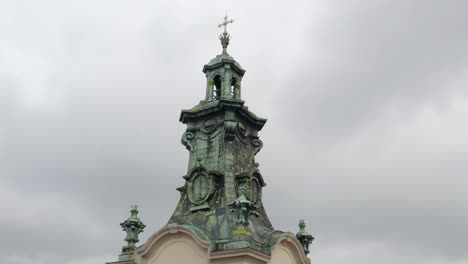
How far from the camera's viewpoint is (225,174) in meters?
34.1

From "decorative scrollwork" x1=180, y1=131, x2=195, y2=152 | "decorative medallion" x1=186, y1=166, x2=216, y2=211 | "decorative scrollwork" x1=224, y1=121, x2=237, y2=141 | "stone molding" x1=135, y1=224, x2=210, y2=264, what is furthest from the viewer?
"decorative scrollwork" x1=180, y1=131, x2=195, y2=152

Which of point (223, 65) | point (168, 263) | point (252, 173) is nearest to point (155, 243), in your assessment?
point (168, 263)

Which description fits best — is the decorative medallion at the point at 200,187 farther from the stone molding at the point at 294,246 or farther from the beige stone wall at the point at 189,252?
the stone molding at the point at 294,246

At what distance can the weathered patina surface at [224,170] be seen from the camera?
104 feet

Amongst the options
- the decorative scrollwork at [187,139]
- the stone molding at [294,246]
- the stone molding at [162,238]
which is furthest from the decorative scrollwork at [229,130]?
the stone molding at [294,246]

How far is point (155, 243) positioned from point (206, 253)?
8.71 ft

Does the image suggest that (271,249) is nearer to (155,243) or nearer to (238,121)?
(155,243)

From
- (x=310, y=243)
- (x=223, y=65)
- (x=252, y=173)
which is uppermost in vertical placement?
(x=223, y=65)

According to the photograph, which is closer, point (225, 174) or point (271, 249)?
point (271, 249)

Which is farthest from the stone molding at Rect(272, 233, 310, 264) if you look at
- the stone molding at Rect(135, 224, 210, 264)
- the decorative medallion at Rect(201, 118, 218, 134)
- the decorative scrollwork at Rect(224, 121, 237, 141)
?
the decorative medallion at Rect(201, 118, 218, 134)

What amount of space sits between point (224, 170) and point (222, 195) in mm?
1343

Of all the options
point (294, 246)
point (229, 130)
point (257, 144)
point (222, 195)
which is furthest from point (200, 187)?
point (294, 246)

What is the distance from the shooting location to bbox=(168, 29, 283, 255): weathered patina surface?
104 ft

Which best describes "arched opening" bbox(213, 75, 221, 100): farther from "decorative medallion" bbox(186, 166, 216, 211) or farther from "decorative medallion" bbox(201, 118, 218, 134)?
"decorative medallion" bbox(186, 166, 216, 211)
